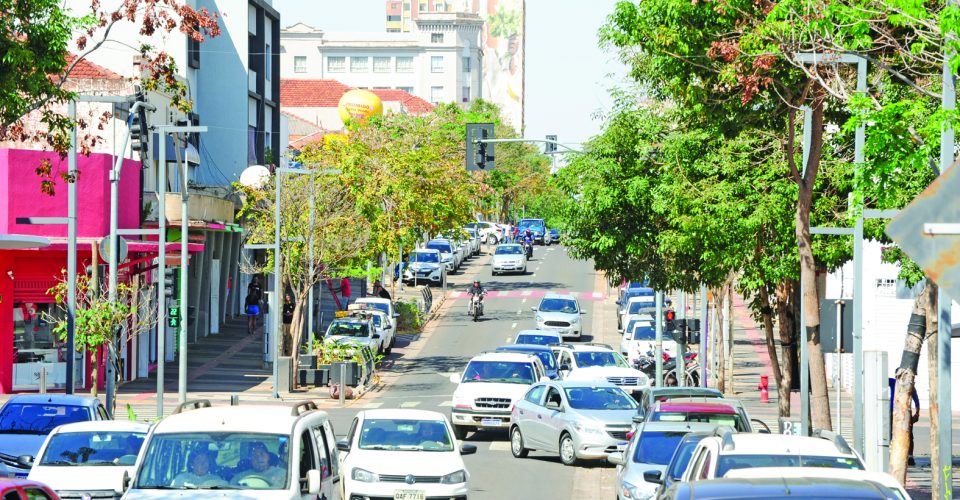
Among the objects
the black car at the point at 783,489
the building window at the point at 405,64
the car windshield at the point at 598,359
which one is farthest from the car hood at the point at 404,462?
the building window at the point at 405,64

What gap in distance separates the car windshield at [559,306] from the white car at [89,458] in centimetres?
3687

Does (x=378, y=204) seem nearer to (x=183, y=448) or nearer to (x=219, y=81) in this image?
(x=219, y=81)

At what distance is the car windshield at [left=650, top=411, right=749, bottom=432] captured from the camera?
21719 millimetres

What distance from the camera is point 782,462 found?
1287cm

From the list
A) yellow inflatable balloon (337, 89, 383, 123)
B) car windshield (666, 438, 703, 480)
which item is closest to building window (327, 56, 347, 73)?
yellow inflatable balloon (337, 89, 383, 123)

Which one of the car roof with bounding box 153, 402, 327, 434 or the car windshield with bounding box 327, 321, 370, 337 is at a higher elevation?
the car roof with bounding box 153, 402, 327, 434

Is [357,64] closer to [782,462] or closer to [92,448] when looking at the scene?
[92,448]

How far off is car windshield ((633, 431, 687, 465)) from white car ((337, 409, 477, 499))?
2.48 meters

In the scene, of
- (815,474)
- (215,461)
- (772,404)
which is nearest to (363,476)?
(215,461)

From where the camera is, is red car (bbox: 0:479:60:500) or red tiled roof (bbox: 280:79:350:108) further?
red tiled roof (bbox: 280:79:350:108)

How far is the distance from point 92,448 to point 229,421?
7.14 metres

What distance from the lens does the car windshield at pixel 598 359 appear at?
39562mm

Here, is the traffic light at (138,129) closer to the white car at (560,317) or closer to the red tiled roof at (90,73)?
the red tiled roof at (90,73)

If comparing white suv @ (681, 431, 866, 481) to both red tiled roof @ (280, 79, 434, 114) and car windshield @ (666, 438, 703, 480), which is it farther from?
red tiled roof @ (280, 79, 434, 114)
